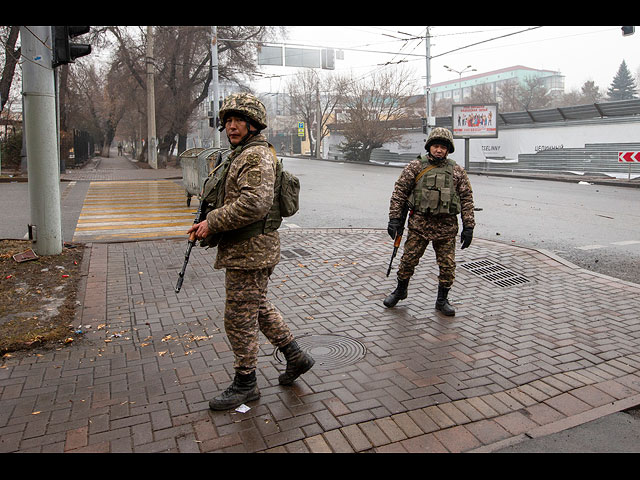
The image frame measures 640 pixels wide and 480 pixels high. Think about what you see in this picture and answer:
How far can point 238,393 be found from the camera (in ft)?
11.6

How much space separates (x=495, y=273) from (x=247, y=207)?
459 cm

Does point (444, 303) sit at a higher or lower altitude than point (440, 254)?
lower

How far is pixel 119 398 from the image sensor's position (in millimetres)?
3633

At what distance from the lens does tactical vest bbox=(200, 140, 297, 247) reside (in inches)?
137

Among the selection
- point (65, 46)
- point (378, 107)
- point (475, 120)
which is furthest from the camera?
point (378, 107)

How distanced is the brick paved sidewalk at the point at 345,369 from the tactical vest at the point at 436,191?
3.48 feet

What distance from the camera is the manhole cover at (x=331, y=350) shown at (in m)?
4.24

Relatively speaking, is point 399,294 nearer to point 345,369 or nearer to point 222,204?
point 345,369

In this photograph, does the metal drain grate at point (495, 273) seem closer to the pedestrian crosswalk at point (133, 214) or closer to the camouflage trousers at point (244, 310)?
the camouflage trousers at point (244, 310)

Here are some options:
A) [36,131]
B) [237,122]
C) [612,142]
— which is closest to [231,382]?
[237,122]

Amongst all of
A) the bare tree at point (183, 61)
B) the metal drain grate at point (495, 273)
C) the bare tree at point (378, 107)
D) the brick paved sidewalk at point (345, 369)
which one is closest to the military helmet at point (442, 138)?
the brick paved sidewalk at point (345, 369)

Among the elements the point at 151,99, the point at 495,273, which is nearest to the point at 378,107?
the point at 151,99
